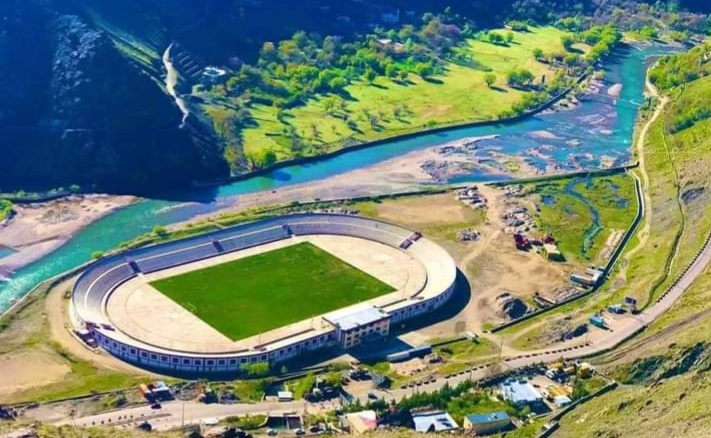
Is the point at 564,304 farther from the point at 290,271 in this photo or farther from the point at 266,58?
the point at 266,58

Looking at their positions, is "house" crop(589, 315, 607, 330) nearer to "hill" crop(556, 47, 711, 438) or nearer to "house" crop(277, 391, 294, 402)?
"hill" crop(556, 47, 711, 438)

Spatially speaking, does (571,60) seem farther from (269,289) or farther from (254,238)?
(269,289)

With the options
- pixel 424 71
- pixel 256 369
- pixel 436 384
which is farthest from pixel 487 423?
pixel 424 71

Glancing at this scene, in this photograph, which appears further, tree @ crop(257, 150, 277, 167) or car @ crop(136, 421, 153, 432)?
tree @ crop(257, 150, 277, 167)

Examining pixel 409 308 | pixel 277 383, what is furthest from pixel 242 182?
pixel 277 383

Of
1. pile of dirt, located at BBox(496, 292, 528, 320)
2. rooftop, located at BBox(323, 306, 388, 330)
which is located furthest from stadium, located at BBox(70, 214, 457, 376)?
pile of dirt, located at BBox(496, 292, 528, 320)

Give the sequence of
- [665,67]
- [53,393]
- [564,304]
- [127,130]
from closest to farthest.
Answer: [53,393] → [564,304] → [127,130] → [665,67]
